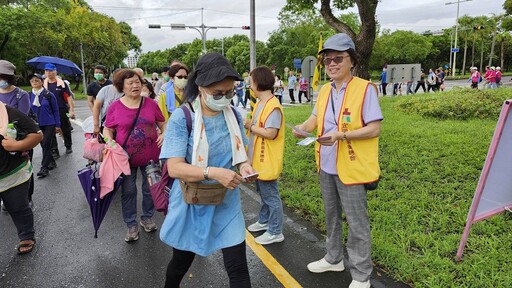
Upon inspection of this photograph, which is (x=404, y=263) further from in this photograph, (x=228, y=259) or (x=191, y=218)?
(x=191, y=218)

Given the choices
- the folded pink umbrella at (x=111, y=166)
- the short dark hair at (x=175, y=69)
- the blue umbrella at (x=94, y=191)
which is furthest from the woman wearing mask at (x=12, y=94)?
the short dark hair at (x=175, y=69)

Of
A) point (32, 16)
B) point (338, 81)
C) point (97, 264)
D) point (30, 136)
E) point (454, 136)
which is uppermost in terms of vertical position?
point (32, 16)

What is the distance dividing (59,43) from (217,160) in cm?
2956

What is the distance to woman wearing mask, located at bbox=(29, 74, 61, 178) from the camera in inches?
258

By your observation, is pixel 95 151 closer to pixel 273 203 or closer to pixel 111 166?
pixel 111 166

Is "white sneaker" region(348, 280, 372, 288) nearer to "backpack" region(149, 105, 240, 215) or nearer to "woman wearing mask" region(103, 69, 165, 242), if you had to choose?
"backpack" region(149, 105, 240, 215)

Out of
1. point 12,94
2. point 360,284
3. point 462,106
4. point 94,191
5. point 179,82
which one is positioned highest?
point 179,82

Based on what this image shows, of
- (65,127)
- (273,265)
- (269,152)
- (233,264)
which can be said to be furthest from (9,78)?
(65,127)

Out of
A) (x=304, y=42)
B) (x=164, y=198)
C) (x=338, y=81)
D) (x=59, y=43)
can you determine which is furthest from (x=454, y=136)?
(x=304, y=42)

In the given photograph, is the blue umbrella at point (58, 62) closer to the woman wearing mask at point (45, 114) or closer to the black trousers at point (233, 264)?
the woman wearing mask at point (45, 114)

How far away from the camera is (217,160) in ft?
7.43

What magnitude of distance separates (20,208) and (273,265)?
249cm

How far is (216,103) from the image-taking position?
2174 millimetres

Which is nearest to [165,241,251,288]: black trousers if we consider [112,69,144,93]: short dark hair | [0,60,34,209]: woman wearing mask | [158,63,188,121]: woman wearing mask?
[112,69,144,93]: short dark hair
